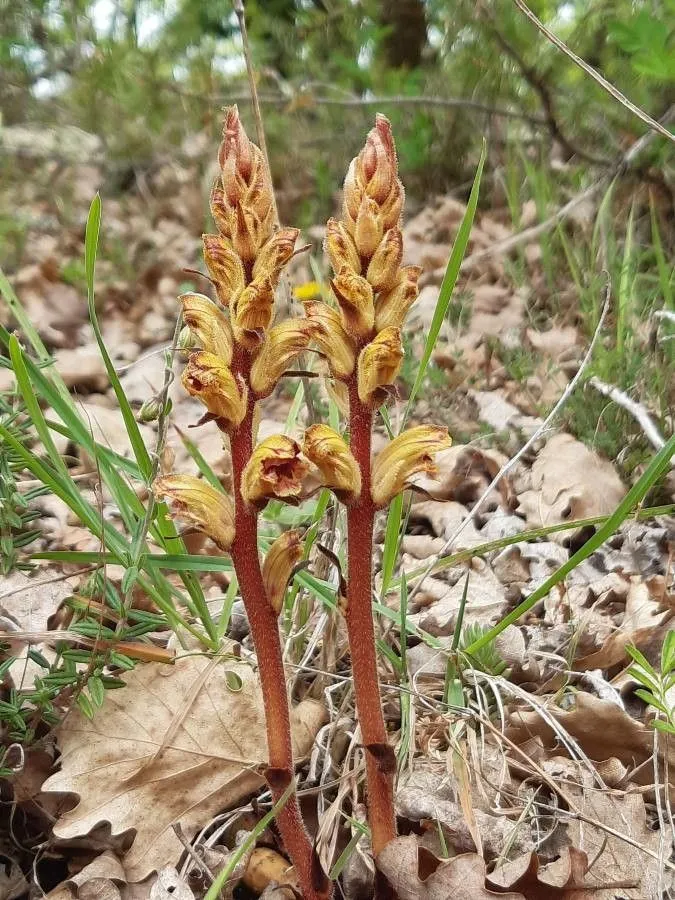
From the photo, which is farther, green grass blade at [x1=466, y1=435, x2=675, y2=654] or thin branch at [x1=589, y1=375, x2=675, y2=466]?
thin branch at [x1=589, y1=375, x2=675, y2=466]

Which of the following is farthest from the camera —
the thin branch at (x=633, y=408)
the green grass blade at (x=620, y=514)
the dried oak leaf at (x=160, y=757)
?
the thin branch at (x=633, y=408)

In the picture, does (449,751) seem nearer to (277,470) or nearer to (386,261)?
(277,470)

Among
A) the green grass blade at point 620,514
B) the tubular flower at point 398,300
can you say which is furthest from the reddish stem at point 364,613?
the green grass blade at point 620,514

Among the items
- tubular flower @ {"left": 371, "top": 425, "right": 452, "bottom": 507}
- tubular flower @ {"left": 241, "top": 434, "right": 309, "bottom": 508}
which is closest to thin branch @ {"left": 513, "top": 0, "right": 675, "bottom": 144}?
tubular flower @ {"left": 371, "top": 425, "right": 452, "bottom": 507}

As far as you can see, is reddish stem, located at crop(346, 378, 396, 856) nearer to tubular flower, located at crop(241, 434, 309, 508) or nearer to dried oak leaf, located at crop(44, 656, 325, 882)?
tubular flower, located at crop(241, 434, 309, 508)

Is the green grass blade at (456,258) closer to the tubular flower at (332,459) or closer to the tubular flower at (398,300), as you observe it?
the tubular flower at (398,300)

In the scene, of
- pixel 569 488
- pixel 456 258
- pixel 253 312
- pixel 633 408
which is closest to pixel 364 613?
pixel 253 312
